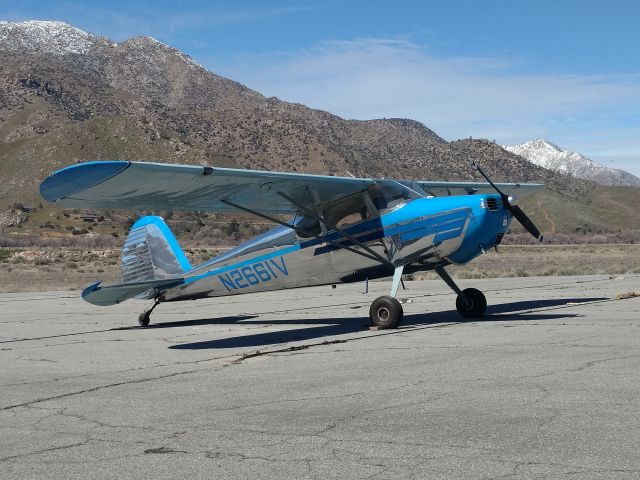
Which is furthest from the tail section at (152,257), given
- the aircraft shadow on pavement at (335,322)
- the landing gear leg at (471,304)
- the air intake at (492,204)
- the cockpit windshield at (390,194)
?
the air intake at (492,204)

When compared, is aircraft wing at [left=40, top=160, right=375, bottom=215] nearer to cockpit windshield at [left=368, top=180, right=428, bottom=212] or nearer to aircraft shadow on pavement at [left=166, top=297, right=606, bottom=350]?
cockpit windshield at [left=368, top=180, right=428, bottom=212]

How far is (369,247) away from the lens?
530 inches

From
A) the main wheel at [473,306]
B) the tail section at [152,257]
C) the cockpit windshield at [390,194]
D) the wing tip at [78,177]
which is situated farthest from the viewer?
the tail section at [152,257]

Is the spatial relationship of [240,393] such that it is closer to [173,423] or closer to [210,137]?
[173,423]

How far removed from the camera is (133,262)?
1658cm

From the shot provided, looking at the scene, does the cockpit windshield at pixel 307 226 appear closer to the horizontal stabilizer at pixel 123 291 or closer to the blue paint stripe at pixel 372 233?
the blue paint stripe at pixel 372 233

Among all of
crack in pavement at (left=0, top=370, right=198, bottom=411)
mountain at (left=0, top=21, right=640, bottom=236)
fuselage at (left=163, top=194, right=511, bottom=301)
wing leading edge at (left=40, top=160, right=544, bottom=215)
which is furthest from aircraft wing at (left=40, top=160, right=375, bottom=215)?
mountain at (left=0, top=21, right=640, bottom=236)

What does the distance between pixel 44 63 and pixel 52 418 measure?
172772 mm

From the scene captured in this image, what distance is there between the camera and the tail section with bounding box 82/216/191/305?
15.8 m

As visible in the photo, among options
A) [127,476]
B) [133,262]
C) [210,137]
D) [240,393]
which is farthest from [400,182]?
[210,137]

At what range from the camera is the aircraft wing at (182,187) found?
35.2 feet

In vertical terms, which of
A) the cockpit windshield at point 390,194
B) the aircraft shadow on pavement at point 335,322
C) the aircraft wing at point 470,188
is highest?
the aircraft wing at point 470,188

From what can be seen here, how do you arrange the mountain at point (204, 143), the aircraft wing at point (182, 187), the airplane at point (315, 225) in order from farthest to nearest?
the mountain at point (204, 143) → the airplane at point (315, 225) → the aircraft wing at point (182, 187)

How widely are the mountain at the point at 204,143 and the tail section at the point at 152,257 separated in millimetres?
82893
